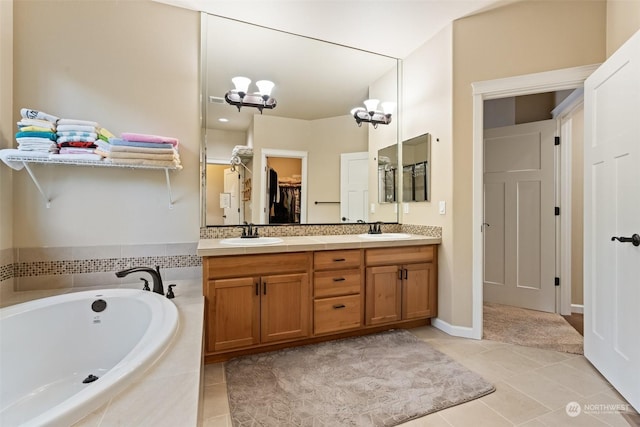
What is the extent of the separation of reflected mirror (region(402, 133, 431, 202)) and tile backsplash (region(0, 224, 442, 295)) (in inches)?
71.7

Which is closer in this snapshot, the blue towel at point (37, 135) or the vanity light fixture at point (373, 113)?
the blue towel at point (37, 135)

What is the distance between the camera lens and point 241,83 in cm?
249

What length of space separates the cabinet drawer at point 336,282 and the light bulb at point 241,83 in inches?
67.7

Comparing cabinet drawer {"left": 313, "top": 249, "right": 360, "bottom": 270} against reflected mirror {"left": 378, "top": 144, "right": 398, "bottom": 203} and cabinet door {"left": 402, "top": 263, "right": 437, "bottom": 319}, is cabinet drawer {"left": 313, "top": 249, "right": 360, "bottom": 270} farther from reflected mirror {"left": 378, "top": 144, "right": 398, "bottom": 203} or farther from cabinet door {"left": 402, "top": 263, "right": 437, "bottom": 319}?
reflected mirror {"left": 378, "top": 144, "right": 398, "bottom": 203}

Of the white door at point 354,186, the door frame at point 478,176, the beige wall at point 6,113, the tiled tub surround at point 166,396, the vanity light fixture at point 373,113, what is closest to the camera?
the tiled tub surround at point 166,396

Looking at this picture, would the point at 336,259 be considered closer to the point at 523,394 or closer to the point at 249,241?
the point at 249,241

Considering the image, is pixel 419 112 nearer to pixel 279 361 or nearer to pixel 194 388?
pixel 279 361

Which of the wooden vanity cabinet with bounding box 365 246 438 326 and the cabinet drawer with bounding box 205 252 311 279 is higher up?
the cabinet drawer with bounding box 205 252 311 279

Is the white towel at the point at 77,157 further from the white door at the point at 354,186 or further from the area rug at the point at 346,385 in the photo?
the white door at the point at 354,186

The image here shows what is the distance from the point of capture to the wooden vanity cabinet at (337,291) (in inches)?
88.2

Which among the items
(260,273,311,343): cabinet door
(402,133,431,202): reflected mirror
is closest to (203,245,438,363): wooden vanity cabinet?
(260,273,311,343): cabinet door

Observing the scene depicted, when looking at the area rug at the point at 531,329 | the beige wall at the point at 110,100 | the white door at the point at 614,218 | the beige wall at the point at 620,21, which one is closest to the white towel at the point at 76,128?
the beige wall at the point at 110,100

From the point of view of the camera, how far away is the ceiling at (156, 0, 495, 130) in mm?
2316

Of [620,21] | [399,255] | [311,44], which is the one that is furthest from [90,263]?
[620,21]
